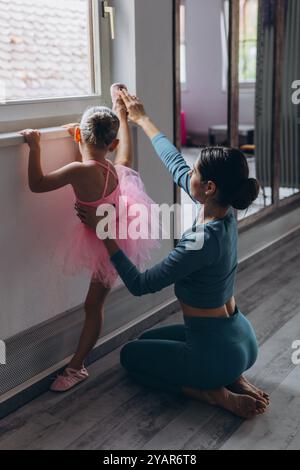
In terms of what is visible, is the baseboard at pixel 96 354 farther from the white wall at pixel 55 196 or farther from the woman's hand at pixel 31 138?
the woman's hand at pixel 31 138

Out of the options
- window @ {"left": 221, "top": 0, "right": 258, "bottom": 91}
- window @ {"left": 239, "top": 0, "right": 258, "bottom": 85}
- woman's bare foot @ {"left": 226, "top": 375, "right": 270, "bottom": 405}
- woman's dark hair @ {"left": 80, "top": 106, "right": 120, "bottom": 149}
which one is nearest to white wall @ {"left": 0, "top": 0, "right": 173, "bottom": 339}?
woman's dark hair @ {"left": 80, "top": 106, "right": 120, "bottom": 149}

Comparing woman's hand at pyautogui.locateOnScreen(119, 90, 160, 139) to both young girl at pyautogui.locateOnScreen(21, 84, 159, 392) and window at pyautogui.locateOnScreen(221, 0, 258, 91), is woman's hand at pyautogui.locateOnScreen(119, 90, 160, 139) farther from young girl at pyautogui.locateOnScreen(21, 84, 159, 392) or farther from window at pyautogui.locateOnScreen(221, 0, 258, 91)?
window at pyautogui.locateOnScreen(221, 0, 258, 91)

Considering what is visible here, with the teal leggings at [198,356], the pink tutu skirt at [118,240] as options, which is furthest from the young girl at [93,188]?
the teal leggings at [198,356]

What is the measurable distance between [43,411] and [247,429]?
707 mm

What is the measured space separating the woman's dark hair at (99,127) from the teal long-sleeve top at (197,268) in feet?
1.34

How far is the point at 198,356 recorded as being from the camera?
2.12 m

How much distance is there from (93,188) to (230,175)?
0.50 metres

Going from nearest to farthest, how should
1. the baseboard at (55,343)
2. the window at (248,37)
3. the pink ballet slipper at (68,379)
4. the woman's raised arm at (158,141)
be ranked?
the baseboard at (55,343)
the pink ballet slipper at (68,379)
the woman's raised arm at (158,141)
the window at (248,37)

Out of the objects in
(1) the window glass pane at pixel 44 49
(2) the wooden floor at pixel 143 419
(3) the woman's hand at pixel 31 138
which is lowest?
(2) the wooden floor at pixel 143 419

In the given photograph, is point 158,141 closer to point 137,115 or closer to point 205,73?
point 137,115

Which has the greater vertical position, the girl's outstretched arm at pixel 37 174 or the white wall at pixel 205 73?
the white wall at pixel 205 73

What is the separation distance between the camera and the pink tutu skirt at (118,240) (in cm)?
218

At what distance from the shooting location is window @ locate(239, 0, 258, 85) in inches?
360

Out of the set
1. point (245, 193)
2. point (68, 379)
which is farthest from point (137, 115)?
point (68, 379)
